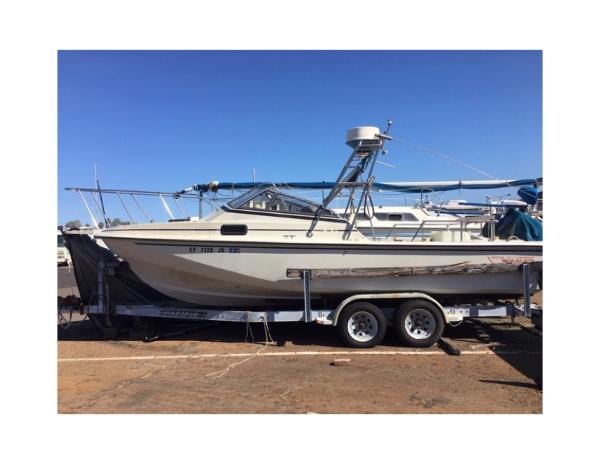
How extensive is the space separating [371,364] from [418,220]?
8.76m

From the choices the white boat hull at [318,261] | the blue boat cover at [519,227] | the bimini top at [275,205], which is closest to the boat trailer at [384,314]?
the white boat hull at [318,261]

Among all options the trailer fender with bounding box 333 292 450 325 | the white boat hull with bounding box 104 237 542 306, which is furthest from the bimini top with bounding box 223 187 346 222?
the trailer fender with bounding box 333 292 450 325

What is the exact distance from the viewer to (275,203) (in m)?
6.48

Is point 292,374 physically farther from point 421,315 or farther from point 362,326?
point 421,315

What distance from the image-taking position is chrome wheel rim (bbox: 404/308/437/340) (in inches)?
233

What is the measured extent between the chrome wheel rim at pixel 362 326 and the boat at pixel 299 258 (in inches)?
16.8

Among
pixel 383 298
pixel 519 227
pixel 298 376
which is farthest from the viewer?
pixel 519 227

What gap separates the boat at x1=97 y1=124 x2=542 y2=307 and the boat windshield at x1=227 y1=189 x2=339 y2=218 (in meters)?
0.04

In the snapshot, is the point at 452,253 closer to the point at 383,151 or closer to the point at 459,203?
the point at 383,151

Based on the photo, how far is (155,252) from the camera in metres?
6.02

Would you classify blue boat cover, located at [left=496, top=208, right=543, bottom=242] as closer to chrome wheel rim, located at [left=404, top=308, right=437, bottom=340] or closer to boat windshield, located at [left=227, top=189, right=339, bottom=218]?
chrome wheel rim, located at [left=404, top=308, right=437, bottom=340]

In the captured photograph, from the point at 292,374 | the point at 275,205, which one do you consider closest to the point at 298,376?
the point at 292,374

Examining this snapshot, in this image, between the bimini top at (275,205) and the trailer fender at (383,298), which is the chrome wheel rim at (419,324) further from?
the bimini top at (275,205)

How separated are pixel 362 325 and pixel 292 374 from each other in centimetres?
158
